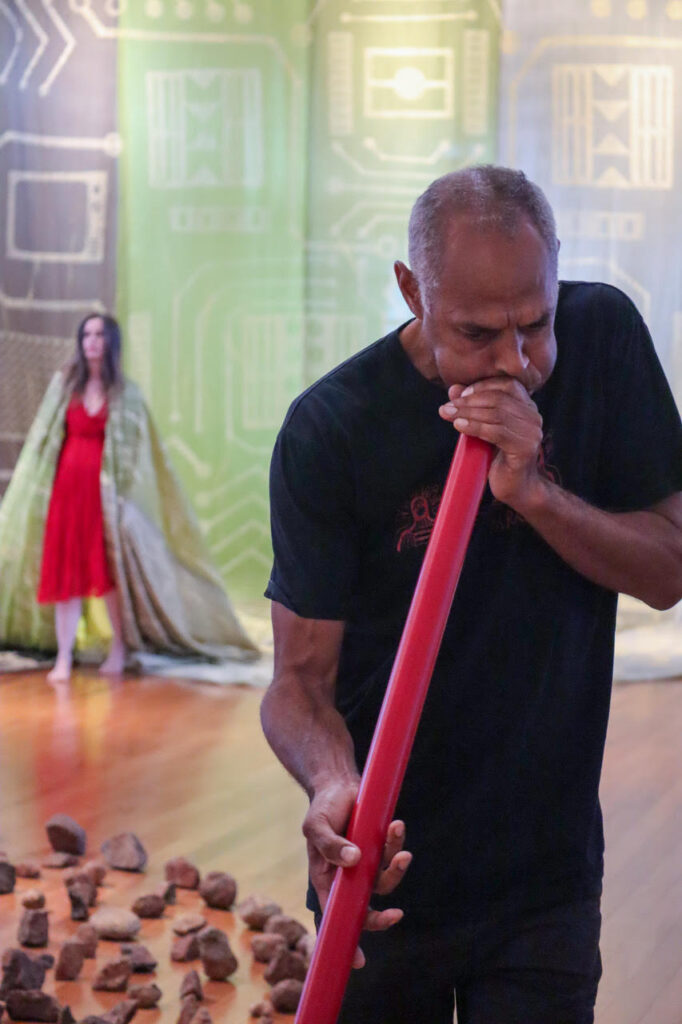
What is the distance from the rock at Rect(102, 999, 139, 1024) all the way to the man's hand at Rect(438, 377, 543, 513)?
1.64 metres

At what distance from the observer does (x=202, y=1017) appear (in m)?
2.42

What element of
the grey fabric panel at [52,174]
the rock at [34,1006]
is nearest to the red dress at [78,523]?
the grey fabric panel at [52,174]

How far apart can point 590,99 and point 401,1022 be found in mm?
4962

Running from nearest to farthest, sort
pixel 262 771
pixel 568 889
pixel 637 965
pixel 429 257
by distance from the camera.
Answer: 1. pixel 429 257
2. pixel 568 889
3. pixel 637 965
4. pixel 262 771

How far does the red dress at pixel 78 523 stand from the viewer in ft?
17.4

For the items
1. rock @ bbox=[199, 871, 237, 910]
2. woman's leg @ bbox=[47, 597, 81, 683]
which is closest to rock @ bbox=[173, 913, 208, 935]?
rock @ bbox=[199, 871, 237, 910]

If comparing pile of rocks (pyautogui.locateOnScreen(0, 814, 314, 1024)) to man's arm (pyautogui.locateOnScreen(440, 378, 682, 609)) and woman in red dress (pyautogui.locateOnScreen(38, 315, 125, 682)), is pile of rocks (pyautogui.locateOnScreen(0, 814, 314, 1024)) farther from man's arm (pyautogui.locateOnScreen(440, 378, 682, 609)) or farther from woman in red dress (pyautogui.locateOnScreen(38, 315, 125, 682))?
woman in red dress (pyautogui.locateOnScreen(38, 315, 125, 682))

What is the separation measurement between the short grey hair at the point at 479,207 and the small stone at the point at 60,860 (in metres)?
2.33

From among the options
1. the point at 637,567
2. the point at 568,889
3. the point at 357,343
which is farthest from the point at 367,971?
the point at 357,343

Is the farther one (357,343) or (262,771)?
(357,343)

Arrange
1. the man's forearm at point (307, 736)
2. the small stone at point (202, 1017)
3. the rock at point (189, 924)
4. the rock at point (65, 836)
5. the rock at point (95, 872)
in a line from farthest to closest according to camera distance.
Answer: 1. the rock at point (65, 836)
2. the rock at point (95, 872)
3. the rock at point (189, 924)
4. the small stone at point (202, 1017)
5. the man's forearm at point (307, 736)

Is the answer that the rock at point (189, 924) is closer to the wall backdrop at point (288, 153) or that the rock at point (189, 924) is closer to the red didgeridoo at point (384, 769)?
the red didgeridoo at point (384, 769)

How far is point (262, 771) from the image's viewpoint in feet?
13.0

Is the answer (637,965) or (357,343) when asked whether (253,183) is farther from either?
(637,965)
